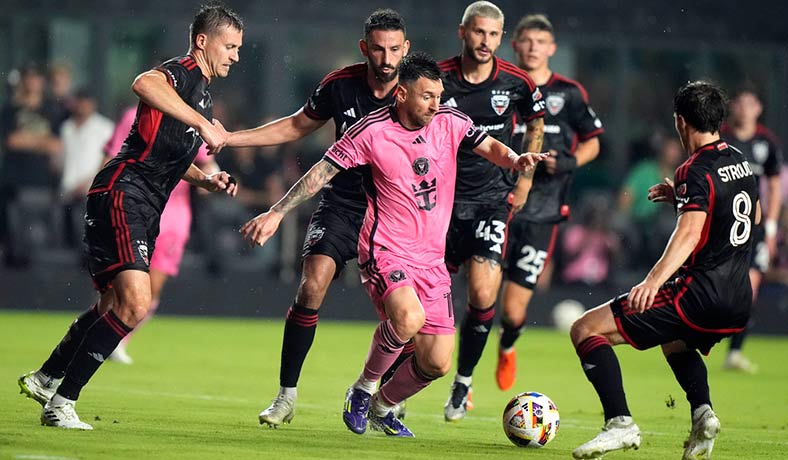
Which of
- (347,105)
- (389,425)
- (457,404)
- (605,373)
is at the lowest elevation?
(457,404)

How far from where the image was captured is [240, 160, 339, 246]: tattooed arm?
731 cm

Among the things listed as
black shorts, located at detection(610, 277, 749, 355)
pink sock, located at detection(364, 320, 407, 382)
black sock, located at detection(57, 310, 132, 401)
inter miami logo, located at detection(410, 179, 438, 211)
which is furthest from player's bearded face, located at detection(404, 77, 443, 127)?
black sock, located at detection(57, 310, 132, 401)

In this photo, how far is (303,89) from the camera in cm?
2145

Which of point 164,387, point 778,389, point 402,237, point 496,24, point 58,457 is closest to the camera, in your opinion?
point 58,457

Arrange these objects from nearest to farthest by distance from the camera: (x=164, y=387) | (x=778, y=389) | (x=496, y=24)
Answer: (x=496, y=24) < (x=164, y=387) < (x=778, y=389)

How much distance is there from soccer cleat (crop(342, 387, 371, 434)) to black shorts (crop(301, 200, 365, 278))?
75cm

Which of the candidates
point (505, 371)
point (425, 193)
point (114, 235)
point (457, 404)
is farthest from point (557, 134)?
point (114, 235)

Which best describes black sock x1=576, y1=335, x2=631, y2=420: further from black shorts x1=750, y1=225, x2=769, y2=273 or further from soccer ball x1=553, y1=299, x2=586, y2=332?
soccer ball x1=553, y1=299, x2=586, y2=332

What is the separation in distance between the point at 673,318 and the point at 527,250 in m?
3.73

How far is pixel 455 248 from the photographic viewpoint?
30.5ft

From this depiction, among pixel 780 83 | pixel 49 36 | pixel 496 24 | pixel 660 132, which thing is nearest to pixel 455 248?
pixel 496 24

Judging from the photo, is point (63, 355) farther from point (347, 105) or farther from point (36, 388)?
point (347, 105)

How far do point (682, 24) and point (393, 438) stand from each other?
1523 cm

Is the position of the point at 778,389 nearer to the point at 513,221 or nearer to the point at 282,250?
the point at 513,221
